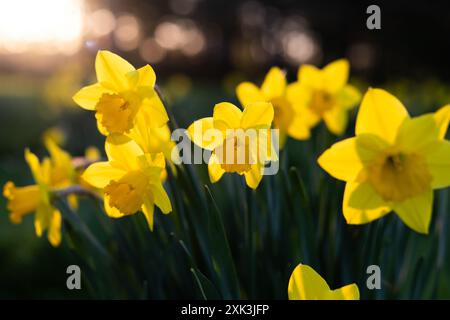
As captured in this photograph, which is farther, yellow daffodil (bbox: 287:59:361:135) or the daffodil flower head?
yellow daffodil (bbox: 287:59:361:135)

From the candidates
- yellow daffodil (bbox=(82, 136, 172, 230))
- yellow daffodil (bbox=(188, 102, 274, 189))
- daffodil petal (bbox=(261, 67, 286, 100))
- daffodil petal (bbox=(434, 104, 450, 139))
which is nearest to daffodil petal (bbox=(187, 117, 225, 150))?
yellow daffodil (bbox=(188, 102, 274, 189))

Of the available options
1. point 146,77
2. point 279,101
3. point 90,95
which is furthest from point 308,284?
point 279,101

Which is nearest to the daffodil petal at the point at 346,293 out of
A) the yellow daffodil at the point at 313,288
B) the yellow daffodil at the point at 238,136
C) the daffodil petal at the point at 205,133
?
the yellow daffodil at the point at 313,288

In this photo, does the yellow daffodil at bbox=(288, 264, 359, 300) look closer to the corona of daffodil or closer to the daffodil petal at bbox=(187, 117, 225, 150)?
the daffodil petal at bbox=(187, 117, 225, 150)

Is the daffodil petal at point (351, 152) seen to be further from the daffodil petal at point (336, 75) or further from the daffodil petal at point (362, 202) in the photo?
the daffodil petal at point (336, 75)

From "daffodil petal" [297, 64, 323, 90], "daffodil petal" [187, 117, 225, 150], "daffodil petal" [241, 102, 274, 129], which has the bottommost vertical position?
"daffodil petal" [187, 117, 225, 150]

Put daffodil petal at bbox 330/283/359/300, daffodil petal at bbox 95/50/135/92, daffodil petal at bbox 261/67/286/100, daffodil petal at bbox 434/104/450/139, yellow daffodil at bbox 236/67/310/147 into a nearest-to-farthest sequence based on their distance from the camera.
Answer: daffodil petal at bbox 330/283/359/300, daffodil petal at bbox 434/104/450/139, daffodil petal at bbox 95/50/135/92, yellow daffodil at bbox 236/67/310/147, daffodil petal at bbox 261/67/286/100

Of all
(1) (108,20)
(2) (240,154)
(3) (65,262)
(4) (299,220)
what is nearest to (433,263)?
(4) (299,220)

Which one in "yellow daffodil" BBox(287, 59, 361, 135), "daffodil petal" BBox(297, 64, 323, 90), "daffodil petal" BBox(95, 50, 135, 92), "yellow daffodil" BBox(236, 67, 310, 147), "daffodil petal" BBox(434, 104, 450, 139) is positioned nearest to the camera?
"daffodil petal" BBox(434, 104, 450, 139)
